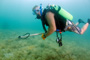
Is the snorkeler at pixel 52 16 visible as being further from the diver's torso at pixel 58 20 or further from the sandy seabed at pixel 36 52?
the sandy seabed at pixel 36 52

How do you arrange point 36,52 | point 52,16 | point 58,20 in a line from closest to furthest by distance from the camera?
point 52,16 < point 58,20 < point 36,52

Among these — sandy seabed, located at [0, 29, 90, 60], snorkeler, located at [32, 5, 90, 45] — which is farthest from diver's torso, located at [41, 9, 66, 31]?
sandy seabed, located at [0, 29, 90, 60]

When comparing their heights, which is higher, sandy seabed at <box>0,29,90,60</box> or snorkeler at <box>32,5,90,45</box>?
snorkeler at <box>32,5,90,45</box>

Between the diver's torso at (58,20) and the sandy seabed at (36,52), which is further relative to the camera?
the sandy seabed at (36,52)

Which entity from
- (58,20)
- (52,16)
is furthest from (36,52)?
(52,16)

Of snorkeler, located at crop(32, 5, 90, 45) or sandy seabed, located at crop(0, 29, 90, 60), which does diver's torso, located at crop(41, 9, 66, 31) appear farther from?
sandy seabed, located at crop(0, 29, 90, 60)

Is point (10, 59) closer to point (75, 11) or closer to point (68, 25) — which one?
point (68, 25)

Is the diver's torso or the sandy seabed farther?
the sandy seabed

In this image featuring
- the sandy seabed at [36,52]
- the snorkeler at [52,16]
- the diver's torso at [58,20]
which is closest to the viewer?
the snorkeler at [52,16]

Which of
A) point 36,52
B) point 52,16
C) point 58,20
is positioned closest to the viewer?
point 52,16

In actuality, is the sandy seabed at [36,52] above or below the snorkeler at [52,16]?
below

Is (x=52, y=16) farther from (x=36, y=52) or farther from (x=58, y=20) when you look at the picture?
(x=36, y=52)

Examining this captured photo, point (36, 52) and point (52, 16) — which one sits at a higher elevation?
point (52, 16)

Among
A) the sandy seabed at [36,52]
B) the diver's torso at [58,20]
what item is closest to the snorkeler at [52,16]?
the diver's torso at [58,20]
